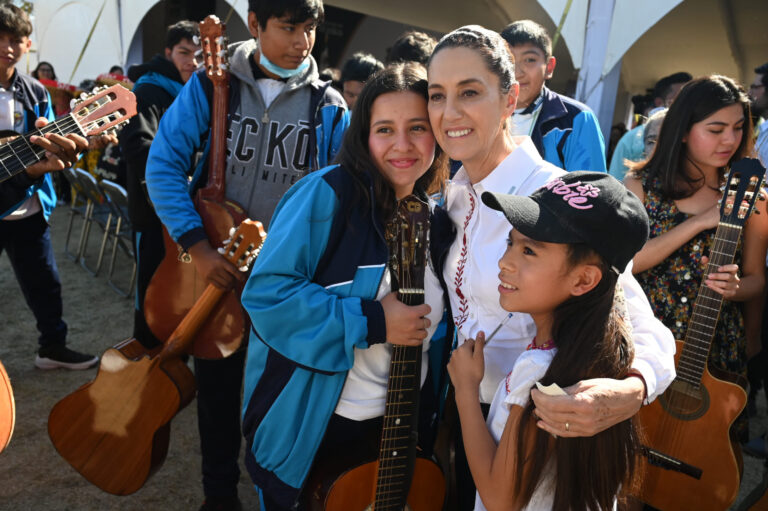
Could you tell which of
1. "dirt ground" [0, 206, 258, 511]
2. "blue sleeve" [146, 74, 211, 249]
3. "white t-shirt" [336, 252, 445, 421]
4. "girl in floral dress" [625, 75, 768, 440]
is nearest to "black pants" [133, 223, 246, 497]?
"dirt ground" [0, 206, 258, 511]

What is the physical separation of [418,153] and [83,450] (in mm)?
1807

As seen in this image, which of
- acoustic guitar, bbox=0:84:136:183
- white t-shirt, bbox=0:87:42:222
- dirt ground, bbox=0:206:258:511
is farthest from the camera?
white t-shirt, bbox=0:87:42:222

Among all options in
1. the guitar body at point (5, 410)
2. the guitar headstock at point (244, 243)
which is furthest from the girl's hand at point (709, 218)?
the guitar body at point (5, 410)

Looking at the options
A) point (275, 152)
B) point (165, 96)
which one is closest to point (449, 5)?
point (165, 96)

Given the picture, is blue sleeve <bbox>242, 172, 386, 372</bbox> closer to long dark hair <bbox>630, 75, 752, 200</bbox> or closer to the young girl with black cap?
the young girl with black cap

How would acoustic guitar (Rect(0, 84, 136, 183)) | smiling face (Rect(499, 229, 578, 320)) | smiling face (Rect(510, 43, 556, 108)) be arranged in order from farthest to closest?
smiling face (Rect(510, 43, 556, 108)) < acoustic guitar (Rect(0, 84, 136, 183)) < smiling face (Rect(499, 229, 578, 320))

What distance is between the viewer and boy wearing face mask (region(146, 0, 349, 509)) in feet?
7.39

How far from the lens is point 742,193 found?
204 cm

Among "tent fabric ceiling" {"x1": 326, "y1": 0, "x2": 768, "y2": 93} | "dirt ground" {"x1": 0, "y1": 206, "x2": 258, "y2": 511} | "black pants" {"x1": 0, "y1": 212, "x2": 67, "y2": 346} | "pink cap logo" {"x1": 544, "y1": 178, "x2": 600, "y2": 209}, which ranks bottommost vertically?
"dirt ground" {"x1": 0, "y1": 206, "x2": 258, "y2": 511}

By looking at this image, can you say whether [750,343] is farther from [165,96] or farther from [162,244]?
[165,96]

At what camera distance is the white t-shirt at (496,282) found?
4.75ft

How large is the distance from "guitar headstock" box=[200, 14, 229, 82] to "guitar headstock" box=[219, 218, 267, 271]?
65 cm

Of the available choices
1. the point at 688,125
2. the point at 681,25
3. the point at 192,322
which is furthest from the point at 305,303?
the point at 681,25

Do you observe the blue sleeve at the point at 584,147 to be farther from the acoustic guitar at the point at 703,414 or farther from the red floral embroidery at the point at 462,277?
the red floral embroidery at the point at 462,277
